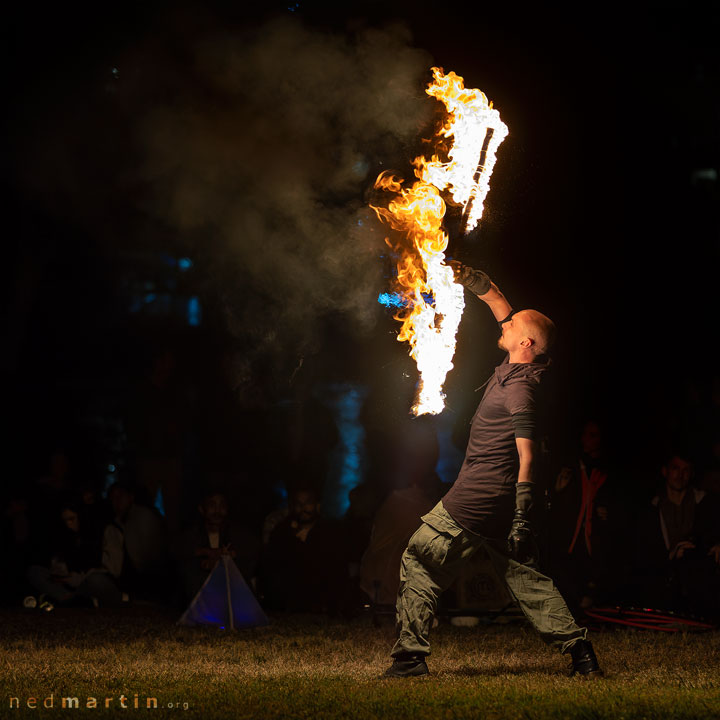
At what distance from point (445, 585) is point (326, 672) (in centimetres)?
97

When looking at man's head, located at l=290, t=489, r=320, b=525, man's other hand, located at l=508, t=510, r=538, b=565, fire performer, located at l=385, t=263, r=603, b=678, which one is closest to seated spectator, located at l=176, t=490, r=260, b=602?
man's head, located at l=290, t=489, r=320, b=525

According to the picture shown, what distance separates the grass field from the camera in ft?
17.7

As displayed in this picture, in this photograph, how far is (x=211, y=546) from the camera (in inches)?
402

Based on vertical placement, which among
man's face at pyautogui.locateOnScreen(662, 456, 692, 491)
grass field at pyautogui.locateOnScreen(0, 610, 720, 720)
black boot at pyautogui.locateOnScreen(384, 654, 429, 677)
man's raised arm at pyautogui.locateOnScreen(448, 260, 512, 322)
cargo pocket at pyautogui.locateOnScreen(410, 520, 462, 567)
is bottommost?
grass field at pyautogui.locateOnScreen(0, 610, 720, 720)

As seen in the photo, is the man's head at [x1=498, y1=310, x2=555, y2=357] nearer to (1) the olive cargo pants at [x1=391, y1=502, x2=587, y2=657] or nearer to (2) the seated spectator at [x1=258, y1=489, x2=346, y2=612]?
→ (1) the olive cargo pants at [x1=391, y1=502, x2=587, y2=657]

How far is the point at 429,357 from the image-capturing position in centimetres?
689

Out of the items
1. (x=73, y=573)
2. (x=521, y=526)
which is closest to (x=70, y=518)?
(x=73, y=573)

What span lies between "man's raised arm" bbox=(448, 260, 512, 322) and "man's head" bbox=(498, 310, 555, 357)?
0.10m

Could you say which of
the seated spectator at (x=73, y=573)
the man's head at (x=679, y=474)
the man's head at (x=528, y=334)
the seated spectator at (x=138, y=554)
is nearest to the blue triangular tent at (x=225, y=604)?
the seated spectator at (x=138, y=554)

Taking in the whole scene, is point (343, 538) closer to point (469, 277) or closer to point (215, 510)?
point (215, 510)

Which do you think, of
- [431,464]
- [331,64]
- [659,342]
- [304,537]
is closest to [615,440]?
[659,342]

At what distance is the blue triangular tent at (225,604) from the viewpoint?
891cm

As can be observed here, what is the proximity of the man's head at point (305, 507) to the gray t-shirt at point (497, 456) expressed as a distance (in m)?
3.90

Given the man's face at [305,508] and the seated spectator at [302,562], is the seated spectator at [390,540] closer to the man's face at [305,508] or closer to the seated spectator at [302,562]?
the seated spectator at [302,562]
